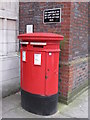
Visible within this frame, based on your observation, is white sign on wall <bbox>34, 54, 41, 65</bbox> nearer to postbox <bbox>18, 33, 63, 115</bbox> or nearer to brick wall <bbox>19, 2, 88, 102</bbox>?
postbox <bbox>18, 33, 63, 115</bbox>

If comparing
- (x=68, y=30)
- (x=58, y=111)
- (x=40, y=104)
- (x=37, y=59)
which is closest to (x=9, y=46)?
(x=37, y=59)

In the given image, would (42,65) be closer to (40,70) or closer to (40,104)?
(40,70)

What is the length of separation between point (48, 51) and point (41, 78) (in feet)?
1.94

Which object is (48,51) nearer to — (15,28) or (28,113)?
(28,113)

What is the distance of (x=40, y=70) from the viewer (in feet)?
12.4

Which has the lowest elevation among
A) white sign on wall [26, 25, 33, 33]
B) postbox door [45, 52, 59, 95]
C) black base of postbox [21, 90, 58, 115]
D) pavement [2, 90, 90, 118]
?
pavement [2, 90, 90, 118]

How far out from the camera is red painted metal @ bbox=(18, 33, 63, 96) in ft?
12.2

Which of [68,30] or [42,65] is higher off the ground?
[68,30]

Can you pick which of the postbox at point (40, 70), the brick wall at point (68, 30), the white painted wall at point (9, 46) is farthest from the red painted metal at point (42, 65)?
the white painted wall at point (9, 46)

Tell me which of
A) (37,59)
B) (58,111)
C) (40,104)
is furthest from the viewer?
(58,111)

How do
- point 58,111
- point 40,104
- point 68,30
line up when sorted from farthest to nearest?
point 68,30, point 58,111, point 40,104

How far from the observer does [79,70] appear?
→ 201 inches

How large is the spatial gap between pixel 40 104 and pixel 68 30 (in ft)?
6.18

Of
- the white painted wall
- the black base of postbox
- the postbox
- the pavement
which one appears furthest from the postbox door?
the white painted wall
